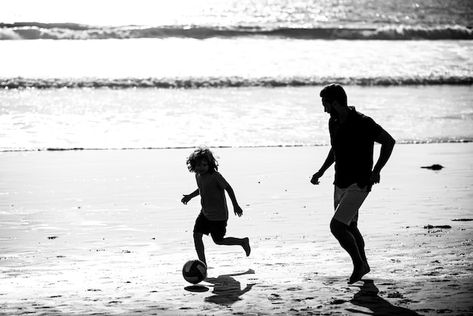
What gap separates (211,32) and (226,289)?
4009 cm

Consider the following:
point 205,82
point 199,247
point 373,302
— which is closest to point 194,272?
point 199,247

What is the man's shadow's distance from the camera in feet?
20.6

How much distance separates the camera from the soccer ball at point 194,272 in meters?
7.20

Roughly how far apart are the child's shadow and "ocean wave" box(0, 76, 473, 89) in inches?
839

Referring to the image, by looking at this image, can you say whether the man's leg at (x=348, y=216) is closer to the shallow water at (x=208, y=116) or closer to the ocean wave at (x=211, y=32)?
the shallow water at (x=208, y=116)

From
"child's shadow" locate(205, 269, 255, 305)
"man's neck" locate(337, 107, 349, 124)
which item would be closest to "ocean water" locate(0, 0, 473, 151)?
"child's shadow" locate(205, 269, 255, 305)

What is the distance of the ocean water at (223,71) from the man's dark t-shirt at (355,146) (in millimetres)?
9531

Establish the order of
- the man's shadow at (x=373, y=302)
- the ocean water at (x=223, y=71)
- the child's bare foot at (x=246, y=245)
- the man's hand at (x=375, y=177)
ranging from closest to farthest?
the man's shadow at (x=373, y=302) < the man's hand at (x=375, y=177) < the child's bare foot at (x=246, y=245) < the ocean water at (x=223, y=71)

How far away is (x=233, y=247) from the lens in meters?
8.96

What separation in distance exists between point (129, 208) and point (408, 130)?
9166mm

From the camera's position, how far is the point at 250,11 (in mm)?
57812

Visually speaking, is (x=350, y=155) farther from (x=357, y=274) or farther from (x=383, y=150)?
(x=357, y=274)

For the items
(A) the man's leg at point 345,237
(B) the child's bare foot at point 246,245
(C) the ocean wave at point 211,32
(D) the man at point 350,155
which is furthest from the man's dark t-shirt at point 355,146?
(C) the ocean wave at point 211,32

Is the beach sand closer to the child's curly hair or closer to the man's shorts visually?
the man's shorts
